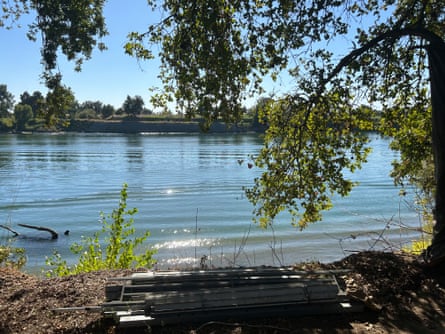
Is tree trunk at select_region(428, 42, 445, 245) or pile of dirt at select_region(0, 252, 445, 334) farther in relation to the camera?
tree trunk at select_region(428, 42, 445, 245)

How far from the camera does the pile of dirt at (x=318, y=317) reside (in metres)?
4.65

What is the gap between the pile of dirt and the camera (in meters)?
4.65

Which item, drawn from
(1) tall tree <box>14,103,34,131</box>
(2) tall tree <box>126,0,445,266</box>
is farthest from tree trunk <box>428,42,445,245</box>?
(1) tall tree <box>14,103,34,131</box>

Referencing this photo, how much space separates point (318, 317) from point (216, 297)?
1.21 meters

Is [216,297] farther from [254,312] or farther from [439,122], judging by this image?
[439,122]

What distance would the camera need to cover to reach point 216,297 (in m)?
4.82

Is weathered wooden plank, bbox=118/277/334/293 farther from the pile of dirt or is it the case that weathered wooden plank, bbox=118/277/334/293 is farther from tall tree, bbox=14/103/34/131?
tall tree, bbox=14/103/34/131

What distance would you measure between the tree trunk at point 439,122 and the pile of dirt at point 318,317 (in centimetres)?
71

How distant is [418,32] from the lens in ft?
20.4

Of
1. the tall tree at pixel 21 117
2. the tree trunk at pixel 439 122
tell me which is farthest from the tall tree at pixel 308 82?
the tall tree at pixel 21 117

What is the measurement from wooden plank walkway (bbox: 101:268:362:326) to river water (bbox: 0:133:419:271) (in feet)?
9.16

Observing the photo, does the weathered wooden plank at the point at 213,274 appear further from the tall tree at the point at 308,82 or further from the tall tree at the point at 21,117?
the tall tree at the point at 21,117

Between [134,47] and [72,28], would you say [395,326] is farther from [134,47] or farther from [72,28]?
[72,28]

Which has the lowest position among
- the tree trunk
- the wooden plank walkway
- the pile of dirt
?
the pile of dirt
